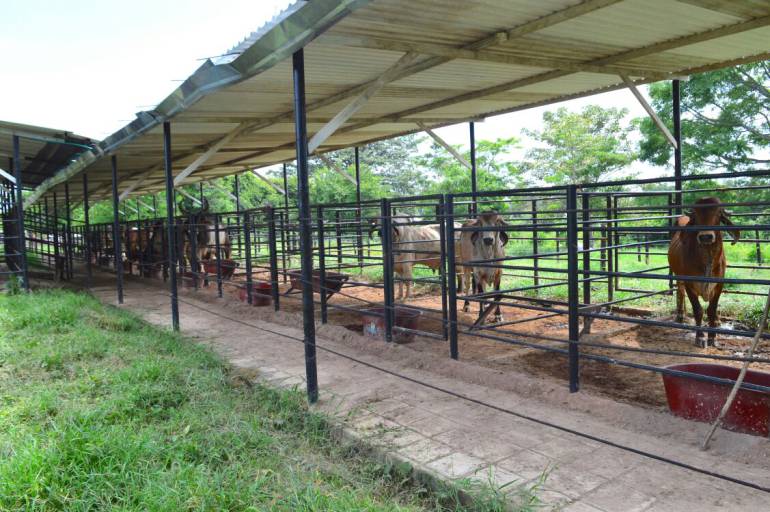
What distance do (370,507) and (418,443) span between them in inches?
35.6

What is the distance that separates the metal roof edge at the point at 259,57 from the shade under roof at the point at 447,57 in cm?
1

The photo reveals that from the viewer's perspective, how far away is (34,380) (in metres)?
4.89

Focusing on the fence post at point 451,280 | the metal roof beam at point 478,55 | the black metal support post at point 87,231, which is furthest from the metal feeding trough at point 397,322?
the black metal support post at point 87,231

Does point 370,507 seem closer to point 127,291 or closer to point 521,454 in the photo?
point 521,454

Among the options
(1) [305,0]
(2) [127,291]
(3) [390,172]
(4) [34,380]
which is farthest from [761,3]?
(3) [390,172]

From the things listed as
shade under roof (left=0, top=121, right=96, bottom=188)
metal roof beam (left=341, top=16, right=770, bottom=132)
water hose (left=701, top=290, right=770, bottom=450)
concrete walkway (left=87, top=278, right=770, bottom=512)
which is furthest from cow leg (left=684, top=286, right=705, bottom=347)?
shade under roof (left=0, top=121, right=96, bottom=188)

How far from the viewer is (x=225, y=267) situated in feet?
38.6

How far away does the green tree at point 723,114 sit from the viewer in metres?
14.1

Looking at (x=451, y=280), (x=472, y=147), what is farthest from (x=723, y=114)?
(x=451, y=280)

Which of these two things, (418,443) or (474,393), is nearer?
(418,443)

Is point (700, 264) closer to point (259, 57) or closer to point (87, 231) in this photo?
point (259, 57)

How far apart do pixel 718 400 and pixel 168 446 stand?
11.4 feet

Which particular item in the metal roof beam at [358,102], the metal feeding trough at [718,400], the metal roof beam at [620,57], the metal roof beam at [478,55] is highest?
the metal roof beam at [620,57]

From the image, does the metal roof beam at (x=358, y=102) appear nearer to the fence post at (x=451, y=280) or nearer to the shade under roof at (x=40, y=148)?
the fence post at (x=451, y=280)
